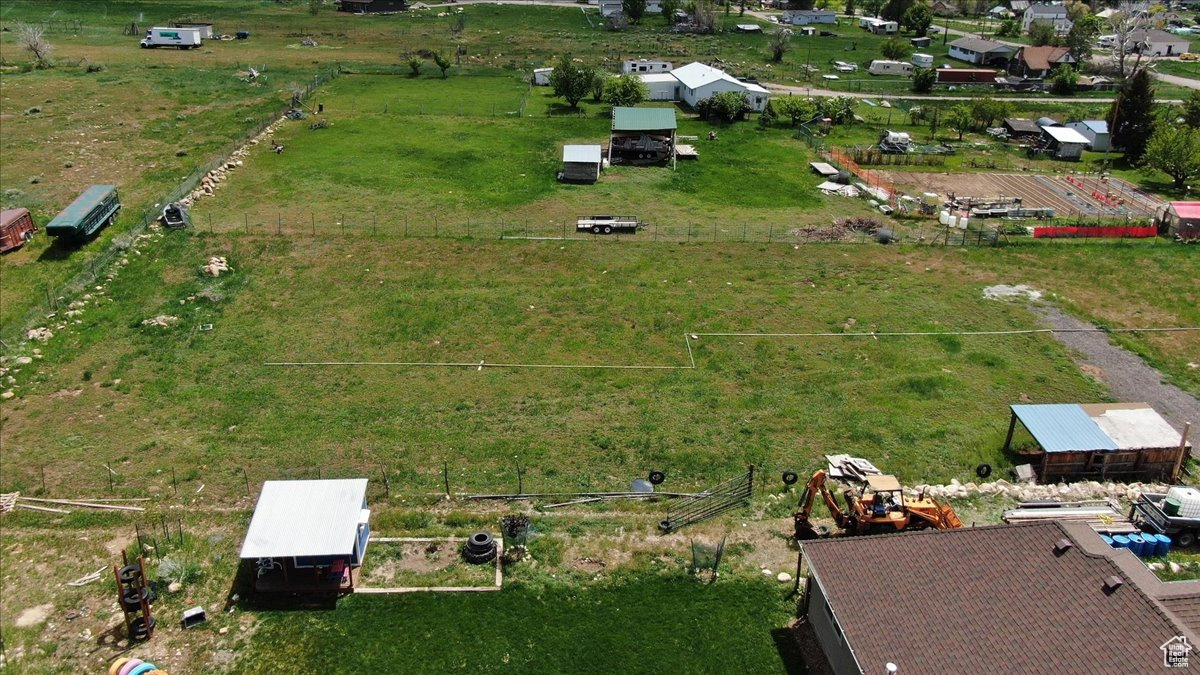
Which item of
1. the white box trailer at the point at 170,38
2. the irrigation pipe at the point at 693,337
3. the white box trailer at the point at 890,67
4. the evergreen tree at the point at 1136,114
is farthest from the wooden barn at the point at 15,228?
the white box trailer at the point at 890,67

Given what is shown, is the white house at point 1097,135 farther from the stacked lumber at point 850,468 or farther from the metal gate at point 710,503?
the metal gate at point 710,503

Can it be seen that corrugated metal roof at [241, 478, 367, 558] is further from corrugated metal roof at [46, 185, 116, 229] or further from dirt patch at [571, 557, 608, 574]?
corrugated metal roof at [46, 185, 116, 229]

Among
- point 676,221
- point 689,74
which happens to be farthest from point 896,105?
point 676,221

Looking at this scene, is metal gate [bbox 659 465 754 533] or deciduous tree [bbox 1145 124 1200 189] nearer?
metal gate [bbox 659 465 754 533]

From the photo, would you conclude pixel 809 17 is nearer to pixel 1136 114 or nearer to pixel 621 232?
pixel 1136 114

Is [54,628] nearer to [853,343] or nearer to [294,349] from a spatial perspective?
[294,349]

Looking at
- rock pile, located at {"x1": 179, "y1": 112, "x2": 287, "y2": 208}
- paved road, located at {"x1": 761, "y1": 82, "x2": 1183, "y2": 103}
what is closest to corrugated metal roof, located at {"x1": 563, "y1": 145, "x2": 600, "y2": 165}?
rock pile, located at {"x1": 179, "y1": 112, "x2": 287, "y2": 208}
